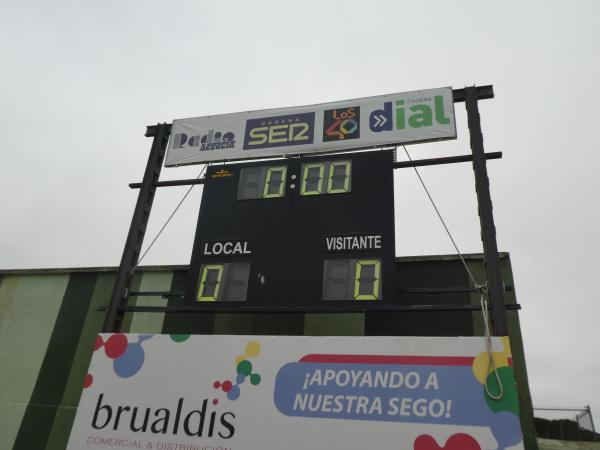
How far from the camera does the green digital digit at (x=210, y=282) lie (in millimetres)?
7309

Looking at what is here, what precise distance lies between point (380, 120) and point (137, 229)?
522 cm

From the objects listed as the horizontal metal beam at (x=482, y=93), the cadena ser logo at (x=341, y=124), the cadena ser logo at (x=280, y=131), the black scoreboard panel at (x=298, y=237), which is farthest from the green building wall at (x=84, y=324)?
the cadena ser logo at (x=280, y=131)

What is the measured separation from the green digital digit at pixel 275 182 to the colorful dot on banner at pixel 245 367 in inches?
116

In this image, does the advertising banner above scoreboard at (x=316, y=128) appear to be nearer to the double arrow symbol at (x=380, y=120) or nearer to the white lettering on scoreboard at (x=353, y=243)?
the double arrow symbol at (x=380, y=120)

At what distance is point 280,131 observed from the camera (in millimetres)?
9008

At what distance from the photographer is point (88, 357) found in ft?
32.3

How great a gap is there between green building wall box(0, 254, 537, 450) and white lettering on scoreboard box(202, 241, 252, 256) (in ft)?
6.46

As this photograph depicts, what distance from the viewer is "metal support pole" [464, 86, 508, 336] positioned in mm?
6320

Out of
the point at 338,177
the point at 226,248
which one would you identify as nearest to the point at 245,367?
the point at 226,248

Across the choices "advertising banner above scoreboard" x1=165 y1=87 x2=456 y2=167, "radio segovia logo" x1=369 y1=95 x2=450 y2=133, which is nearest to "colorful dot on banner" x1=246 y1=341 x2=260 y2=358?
"advertising banner above scoreboard" x1=165 y1=87 x2=456 y2=167

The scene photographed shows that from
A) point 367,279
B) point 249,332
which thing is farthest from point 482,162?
point 249,332

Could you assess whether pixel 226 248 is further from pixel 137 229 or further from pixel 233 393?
pixel 233 393

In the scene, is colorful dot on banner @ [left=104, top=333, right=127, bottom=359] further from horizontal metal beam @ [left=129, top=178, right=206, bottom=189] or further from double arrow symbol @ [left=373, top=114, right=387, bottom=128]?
double arrow symbol @ [left=373, top=114, right=387, bottom=128]

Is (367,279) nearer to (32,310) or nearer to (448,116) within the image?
(448,116)
